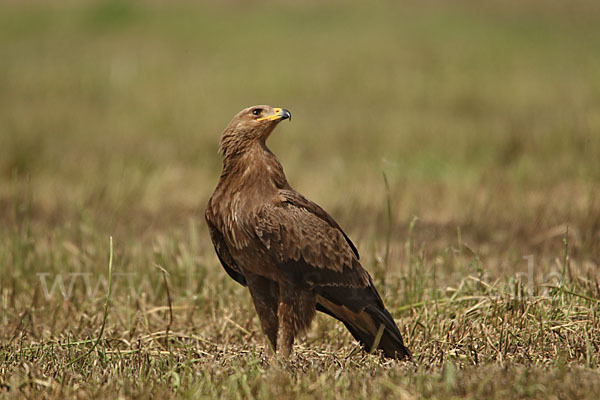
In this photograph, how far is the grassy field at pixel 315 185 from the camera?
4273 mm

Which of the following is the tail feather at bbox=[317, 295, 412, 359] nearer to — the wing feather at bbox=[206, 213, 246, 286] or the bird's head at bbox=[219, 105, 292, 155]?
the wing feather at bbox=[206, 213, 246, 286]

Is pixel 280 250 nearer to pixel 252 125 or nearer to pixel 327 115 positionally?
pixel 252 125

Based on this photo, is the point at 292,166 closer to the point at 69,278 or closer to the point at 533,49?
the point at 69,278

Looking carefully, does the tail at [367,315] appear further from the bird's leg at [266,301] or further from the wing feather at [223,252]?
the wing feather at [223,252]

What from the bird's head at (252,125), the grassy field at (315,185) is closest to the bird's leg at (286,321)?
the grassy field at (315,185)

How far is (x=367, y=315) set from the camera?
455 cm

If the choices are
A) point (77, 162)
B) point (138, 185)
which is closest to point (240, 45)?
point (77, 162)

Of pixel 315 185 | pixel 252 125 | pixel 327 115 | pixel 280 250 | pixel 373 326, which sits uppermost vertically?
pixel 252 125

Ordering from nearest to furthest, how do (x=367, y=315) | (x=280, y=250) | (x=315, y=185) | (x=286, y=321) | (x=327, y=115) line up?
(x=280, y=250) < (x=286, y=321) < (x=367, y=315) < (x=315, y=185) < (x=327, y=115)

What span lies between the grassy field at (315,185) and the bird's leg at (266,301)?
0.67 ft

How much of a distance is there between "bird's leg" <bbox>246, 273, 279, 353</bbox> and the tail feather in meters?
0.27

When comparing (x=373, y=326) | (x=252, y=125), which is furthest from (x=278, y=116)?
(x=373, y=326)

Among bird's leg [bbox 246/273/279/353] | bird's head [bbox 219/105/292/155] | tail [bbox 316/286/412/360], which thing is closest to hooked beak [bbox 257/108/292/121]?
bird's head [bbox 219/105/292/155]

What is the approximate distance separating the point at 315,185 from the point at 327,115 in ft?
13.3
